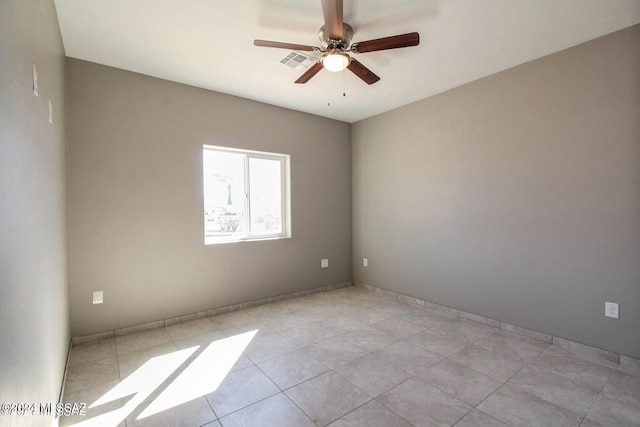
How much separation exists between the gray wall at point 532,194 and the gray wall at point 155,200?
5.41 feet

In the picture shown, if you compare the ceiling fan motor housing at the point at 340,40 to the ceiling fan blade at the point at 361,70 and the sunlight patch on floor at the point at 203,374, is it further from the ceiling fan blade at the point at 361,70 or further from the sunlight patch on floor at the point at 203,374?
the sunlight patch on floor at the point at 203,374

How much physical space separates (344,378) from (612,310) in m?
2.21

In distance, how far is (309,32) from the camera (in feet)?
7.63

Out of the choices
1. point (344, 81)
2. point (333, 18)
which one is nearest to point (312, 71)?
point (333, 18)

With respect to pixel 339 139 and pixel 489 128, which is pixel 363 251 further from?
pixel 489 128

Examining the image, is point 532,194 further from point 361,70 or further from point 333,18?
point 333,18

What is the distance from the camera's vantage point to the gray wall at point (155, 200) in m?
2.72

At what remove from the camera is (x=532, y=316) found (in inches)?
110

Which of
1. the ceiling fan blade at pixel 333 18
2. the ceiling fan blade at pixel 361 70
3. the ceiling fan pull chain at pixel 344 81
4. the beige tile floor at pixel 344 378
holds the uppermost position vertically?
Result: the ceiling fan pull chain at pixel 344 81

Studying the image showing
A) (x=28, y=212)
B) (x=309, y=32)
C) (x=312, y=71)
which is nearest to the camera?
(x=28, y=212)

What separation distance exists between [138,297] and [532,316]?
3.84m

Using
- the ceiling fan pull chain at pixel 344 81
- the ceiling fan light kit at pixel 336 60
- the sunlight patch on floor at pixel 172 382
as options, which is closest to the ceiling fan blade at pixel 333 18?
the ceiling fan light kit at pixel 336 60

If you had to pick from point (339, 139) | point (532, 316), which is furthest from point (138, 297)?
point (532, 316)

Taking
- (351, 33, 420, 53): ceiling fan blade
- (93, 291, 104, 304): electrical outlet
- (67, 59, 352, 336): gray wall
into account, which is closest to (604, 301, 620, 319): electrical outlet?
(351, 33, 420, 53): ceiling fan blade
